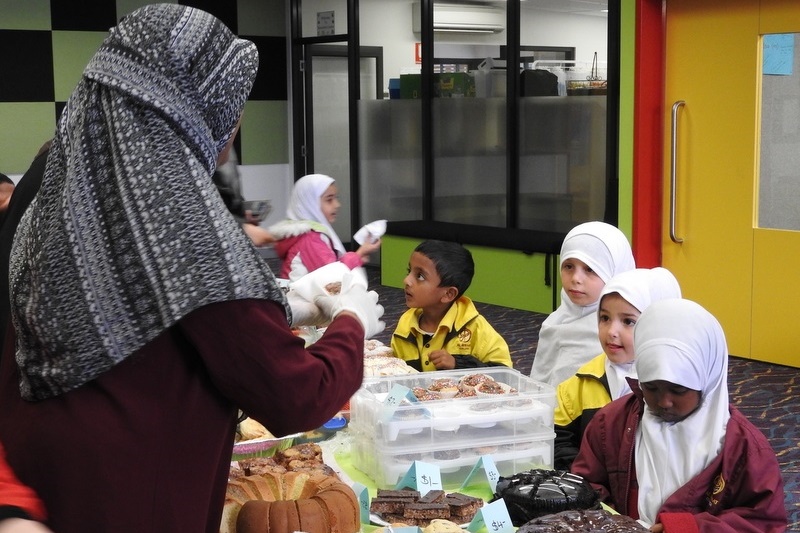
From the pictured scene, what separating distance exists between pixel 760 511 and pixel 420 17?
729cm

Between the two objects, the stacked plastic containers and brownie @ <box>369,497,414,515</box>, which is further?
the stacked plastic containers

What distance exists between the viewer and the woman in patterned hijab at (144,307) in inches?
49.1

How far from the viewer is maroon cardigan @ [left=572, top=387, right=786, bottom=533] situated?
1916 millimetres

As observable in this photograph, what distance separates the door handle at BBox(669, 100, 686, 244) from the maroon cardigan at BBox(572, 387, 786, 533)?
155 inches

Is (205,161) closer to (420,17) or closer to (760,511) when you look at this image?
(760,511)

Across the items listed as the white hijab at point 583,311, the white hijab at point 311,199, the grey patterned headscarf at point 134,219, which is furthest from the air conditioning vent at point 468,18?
the grey patterned headscarf at point 134,219

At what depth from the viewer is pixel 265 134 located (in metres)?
10.2

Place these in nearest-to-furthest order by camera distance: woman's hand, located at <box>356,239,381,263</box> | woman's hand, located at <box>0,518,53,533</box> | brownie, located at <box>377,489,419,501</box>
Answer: woman's hand, located at <box>0,518,53,533</box>
brownie, located at <box>377,489,419,501</box>
woman's hand, located at <box>356,239,381,263</box>

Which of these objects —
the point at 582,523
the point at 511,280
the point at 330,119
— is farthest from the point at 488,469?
the point at 330,119

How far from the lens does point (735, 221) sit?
570 cm

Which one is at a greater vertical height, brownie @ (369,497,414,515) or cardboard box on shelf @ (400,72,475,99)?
cardboard box on shelf @ (400,72,475,99)

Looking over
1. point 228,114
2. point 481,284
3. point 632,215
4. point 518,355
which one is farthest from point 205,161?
point 481,284

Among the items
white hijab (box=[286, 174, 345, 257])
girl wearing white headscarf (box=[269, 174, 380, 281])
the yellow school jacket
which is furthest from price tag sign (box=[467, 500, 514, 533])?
white hijab (box=[286, 174, 345, 257])

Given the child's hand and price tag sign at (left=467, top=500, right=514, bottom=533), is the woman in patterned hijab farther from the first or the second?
the child's hand
